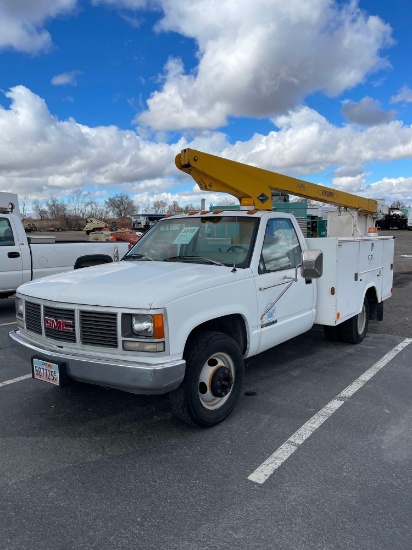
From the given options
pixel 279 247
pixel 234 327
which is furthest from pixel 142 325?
pixel 279 247

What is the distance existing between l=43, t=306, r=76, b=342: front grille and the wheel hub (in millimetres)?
1201

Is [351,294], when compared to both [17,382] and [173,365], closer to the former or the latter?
[173,365]

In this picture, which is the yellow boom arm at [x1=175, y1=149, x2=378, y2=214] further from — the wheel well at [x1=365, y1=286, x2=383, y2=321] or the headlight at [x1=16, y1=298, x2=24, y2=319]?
the headlight at [x1=16, y1=298, x2=24, y2=319]

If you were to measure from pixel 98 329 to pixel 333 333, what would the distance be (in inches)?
156

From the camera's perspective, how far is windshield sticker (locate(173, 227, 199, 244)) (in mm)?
4627

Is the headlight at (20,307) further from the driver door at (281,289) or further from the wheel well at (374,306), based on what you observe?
the wheel well at (374,306)

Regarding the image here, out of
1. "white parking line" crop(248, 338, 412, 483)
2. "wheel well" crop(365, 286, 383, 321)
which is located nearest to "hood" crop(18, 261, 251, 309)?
"white parking line" crop(248, 338, 412, 483)

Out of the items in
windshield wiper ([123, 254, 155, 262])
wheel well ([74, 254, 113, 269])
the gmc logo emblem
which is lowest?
the gmc logo emblem

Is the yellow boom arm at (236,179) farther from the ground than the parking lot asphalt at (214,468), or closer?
farther from the ground

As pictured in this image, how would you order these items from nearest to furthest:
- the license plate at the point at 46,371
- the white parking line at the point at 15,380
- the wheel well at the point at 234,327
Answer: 1. the license plate at the point at 46,371
2. the wheel well at the point at 234,327
3. the white parking line at the point at 15,380

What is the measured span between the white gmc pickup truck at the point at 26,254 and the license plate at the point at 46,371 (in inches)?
181

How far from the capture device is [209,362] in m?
3.67

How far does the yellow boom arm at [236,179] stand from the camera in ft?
17.3

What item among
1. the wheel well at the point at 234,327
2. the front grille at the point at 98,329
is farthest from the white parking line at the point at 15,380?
the wheel well at the point at 234,327
